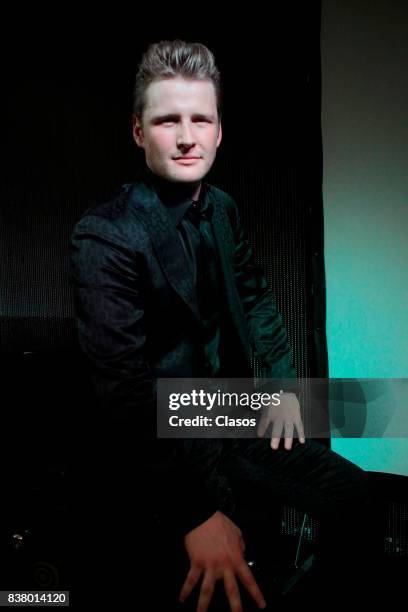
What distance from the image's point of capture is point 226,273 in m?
1.41

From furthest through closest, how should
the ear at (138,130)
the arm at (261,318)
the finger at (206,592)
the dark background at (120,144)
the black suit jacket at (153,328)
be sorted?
the dark background at (120,144), the arm at (261,318), the ear at (138,130), the black suit jacket at (153,328), the finger at (206,592)

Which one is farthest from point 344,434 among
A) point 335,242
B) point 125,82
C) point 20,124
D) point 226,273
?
point 20,124

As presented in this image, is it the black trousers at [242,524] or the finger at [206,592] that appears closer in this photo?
the finger at [206,592]

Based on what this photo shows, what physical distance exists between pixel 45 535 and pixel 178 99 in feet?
3.63

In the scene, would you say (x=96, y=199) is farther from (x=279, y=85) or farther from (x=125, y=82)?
(x=279, y=85)

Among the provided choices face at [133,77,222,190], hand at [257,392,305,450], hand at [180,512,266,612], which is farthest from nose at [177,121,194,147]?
hand at [180,512,266,612]

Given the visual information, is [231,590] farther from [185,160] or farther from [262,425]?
[185,160]

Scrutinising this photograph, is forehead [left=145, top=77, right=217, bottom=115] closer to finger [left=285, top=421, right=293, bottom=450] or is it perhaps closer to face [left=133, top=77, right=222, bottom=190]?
face [left=133, top=77, right=222, bottom=190]

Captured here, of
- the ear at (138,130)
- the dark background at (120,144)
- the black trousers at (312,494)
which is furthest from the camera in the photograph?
the dark background at (120,144)

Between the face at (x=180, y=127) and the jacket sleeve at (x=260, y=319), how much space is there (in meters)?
0.25

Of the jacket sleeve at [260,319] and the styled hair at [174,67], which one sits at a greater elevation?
the styled hair at [174,67]

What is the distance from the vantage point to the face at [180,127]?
1310 mm

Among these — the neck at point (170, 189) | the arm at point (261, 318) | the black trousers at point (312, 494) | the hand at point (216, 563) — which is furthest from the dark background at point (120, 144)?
the hand at point (216, 563)

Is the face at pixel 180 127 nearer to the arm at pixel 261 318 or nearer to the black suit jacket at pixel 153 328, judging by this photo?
the black suit jacket at pixel 153 328
